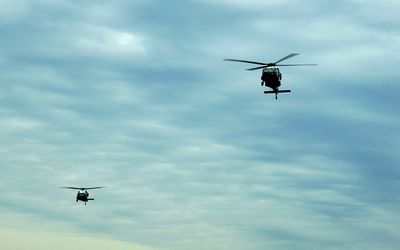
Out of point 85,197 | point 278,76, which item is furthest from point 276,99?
point 85,197

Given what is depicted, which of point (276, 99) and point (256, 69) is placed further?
point (256, 69)

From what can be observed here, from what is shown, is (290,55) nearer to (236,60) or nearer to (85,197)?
(236,60)

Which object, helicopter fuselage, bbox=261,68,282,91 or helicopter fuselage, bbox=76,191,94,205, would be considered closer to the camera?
helicopter fuselage, bbox=261,68,282,91

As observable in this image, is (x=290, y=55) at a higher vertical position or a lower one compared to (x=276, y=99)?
higher

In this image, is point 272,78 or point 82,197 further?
point 82,197

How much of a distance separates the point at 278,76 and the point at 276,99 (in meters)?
6.55

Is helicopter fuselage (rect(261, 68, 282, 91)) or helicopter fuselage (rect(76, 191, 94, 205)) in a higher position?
A: helicopter fuselage (rect(261, 68, 282, 91))

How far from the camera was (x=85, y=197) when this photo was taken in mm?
178875

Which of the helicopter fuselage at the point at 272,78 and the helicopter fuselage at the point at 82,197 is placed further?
the helicopter fuselage at the point at 82,197

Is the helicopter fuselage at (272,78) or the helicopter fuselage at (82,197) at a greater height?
the helicopter fuselage at (272,78)

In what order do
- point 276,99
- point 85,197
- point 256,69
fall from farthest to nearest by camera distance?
1. point 85,197
2. point 256,69
3. point 276,99

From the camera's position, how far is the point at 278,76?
11044 centimetres

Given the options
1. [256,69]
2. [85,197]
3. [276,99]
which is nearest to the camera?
[276,99]

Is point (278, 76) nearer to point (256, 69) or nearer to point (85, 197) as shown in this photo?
point (256, 69)
